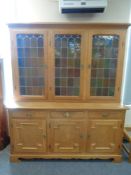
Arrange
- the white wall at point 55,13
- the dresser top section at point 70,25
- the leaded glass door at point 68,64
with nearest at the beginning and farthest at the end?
the dresser top section at point 70,25
the leaded glass door at point 68,64
the white wall at point 55,13

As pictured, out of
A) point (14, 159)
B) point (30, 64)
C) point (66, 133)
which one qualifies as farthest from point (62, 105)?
point (14, 159)

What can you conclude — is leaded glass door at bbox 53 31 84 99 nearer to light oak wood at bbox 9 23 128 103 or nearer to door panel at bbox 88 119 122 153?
light oak wood at bbox 9 23 128 103

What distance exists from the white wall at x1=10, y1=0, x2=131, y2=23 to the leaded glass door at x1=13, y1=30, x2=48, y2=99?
395 mm

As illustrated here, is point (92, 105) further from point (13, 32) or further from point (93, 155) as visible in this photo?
Result: point (13, 32)

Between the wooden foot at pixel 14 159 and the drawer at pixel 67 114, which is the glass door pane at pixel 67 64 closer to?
the drawer at pixel 67 114

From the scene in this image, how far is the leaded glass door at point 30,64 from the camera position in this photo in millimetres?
2273

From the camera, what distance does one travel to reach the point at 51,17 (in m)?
2.47

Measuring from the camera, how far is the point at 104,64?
2363 mm

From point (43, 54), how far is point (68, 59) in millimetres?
340

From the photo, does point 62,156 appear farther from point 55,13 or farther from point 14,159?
point 55,13

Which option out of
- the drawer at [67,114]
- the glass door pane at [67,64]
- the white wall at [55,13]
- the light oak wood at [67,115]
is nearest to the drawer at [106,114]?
the light oak wood at [67,115]

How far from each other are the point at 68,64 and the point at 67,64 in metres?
0.01
